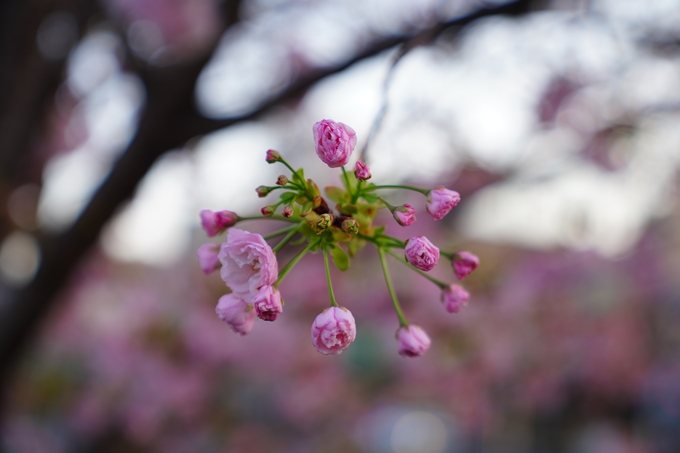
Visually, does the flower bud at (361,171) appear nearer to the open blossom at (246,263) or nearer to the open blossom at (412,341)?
the open blossom at (246,263)

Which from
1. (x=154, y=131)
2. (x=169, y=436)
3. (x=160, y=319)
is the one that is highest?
(x=154, y=131)

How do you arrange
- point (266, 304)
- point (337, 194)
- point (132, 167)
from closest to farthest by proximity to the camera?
1. point (266, 304)
2. point (337, 194)
3. point (132, 167)

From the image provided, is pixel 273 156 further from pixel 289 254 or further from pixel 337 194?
pixel 289 254

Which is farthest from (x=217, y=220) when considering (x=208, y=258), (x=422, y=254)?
(x=422, y=254)

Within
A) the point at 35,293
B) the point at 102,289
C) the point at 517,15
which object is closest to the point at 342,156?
the point at 517,15

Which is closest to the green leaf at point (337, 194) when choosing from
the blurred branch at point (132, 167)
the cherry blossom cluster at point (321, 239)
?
the cherry blossom cluster at point (321, 239)

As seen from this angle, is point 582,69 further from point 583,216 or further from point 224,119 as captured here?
point 224,119

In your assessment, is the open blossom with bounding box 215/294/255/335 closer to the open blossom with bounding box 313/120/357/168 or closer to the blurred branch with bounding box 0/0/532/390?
the open blossom with bounding box 313/120/357/168

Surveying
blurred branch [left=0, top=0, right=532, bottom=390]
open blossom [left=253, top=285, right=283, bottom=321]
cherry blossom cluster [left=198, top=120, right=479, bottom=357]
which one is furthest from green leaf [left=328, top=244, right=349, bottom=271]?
blurred branch [left=0, top=0, right=532, bottom=390]
